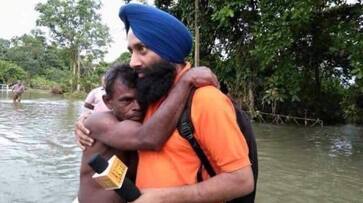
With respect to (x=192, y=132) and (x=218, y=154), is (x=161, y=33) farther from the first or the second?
(x=218, y=154)

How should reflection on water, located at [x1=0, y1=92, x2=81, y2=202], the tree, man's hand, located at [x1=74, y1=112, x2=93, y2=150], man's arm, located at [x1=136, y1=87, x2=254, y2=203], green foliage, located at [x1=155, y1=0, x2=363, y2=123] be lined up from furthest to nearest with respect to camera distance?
the tree < green foliage, located at [x1=155, y1=0, x2=363, y2=123] < reflection on water, located at [x1=0, y1=92, x2=81, y2=202] < man's hand, located at [x1=74, y1=112, x2=93, y2=150] < man's arm, located at [x1=136, y1=87, x2=254, y2=203]

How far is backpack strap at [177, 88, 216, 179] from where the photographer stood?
5.34ft

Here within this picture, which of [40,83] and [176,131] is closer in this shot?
[176,131]

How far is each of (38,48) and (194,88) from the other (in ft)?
196

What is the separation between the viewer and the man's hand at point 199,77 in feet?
5.54

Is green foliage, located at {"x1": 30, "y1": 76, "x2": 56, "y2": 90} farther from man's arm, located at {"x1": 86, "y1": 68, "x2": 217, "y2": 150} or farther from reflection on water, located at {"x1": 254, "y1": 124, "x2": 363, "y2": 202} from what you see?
→ man's arm, located at {"x1": 86, "y1": 68, "x2": 217, "y2": 150}

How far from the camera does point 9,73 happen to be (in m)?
51.7

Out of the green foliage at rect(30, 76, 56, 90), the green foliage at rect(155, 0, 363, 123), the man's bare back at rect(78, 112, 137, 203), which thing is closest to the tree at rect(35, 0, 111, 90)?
the green foliage at rect(30, 76, 56, 90)

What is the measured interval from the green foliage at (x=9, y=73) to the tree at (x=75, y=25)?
8.01m

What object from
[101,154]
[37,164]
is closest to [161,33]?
[101,154]

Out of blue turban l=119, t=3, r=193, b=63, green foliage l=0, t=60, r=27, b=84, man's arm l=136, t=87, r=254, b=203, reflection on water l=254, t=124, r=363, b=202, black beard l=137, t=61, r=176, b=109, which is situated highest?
green foliage l=0, t=60, r=27, b=84

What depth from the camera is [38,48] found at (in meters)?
58.5

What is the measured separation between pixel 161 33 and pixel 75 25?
45.2 m

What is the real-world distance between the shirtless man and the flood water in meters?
4.33
